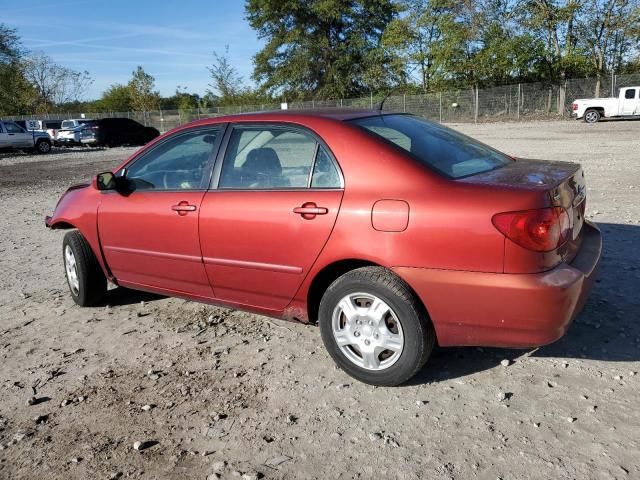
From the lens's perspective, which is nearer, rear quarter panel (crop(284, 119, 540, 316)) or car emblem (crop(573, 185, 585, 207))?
rear quarter panel (crop(284, 119, 540, 316))

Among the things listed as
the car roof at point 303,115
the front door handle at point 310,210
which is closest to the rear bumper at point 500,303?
the front door handle at point 310,210

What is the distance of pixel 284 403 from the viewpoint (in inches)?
124

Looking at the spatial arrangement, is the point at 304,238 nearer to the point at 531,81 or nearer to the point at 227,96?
the point at 531,81

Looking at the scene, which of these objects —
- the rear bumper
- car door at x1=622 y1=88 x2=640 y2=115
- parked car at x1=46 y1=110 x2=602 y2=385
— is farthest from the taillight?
car door at x1=622 y1=88 x2=640 y2=115

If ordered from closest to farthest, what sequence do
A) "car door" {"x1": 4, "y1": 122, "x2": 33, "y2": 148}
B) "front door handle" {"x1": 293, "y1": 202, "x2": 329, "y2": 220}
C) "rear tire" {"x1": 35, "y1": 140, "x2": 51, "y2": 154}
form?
"front door handle" {"x1": 293, "y1": 202, "x2": 329, "y2": 220}, "car door" {"x1": 4, "y1": 122, "x2": 33, "y2": 148}, "rear tire" {"x1": 35, "y1": 140, "x2": 51, "y2": 154}

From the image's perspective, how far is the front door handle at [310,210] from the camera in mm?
3217

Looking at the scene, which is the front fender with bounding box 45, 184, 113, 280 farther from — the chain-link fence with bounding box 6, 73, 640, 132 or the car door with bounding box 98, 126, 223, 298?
the chain-link fence with bounding box 6, 73, 640, 132

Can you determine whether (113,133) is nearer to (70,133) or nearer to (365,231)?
(70,133)

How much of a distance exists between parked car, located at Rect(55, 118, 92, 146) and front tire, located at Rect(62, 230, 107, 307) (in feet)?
88.6

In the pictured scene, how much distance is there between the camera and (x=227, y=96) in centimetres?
5412

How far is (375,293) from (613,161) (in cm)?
1114

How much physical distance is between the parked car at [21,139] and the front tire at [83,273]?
2394cm

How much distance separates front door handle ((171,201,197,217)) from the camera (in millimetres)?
3824

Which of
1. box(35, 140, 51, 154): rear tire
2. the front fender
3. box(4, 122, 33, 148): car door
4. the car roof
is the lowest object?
the front fender
